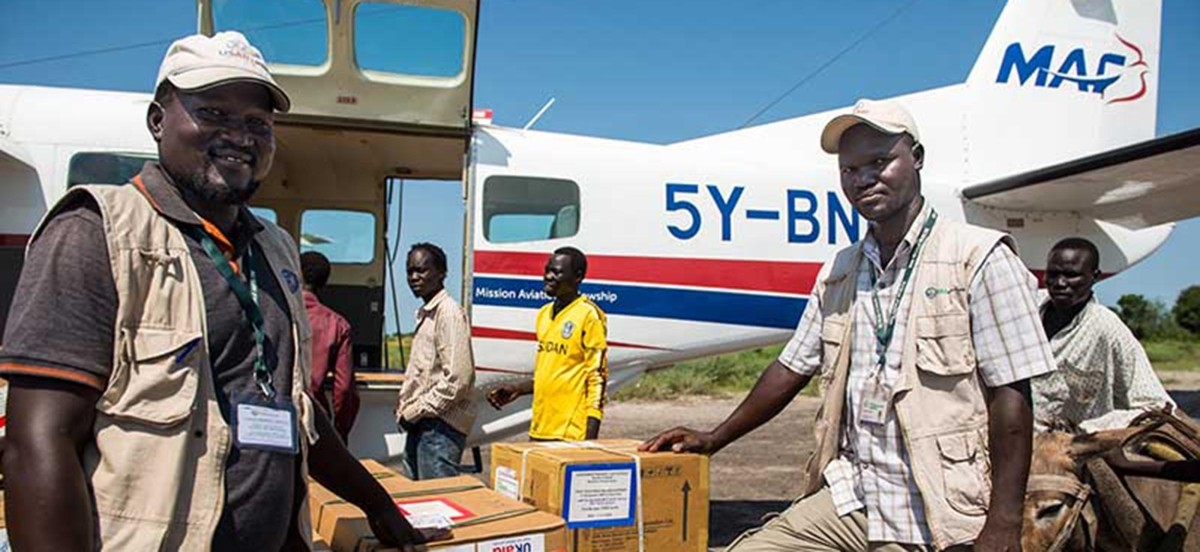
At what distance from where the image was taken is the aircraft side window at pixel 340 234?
24.0ft

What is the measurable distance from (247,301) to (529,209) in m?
4.46

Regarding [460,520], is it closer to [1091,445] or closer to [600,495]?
[600,495]

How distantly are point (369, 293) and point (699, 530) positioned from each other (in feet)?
15.8

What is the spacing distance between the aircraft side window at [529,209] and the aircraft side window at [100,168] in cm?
220

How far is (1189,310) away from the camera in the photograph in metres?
42.4

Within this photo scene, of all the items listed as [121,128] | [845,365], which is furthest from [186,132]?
[121,128]

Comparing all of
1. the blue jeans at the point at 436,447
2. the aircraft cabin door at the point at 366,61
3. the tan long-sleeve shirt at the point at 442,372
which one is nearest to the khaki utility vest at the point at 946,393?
the tan long-sleeve shirt at the point at 442,372

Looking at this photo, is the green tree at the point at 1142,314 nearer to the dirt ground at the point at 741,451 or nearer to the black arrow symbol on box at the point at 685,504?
the dirt ground at the point at 741,451

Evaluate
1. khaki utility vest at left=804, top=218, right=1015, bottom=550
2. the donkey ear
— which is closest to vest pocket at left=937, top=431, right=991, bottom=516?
khaki utility vest at left=804, top=218, right=1015, bottom=550

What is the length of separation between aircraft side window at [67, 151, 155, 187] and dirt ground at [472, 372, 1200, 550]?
4.50 metres

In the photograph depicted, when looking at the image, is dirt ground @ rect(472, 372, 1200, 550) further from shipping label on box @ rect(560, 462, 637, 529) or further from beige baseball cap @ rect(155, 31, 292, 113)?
beige baseball cap @ rect(155, 31, 292, 113)

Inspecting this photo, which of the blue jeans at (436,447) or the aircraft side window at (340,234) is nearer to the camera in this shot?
the blue jeans at (436,447)

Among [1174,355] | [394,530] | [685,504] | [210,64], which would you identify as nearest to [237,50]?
[210,64]

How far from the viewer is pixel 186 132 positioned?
163cm
